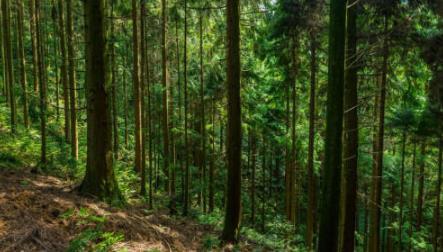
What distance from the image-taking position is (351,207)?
9.11m

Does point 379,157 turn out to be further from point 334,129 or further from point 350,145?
point 334,129

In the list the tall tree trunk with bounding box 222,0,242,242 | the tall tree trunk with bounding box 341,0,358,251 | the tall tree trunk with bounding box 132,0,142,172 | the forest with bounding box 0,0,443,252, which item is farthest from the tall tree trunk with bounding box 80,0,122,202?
the tall tree trunk with bounding box 132,0,142,172

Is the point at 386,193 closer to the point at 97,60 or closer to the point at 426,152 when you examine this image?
the point at 426,152

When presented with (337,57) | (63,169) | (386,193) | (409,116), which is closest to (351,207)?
(337,57)

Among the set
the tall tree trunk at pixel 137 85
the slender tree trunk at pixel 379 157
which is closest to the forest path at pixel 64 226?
the slender tree trunk at pixel 379 157

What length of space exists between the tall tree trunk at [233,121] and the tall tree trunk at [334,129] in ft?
8.97

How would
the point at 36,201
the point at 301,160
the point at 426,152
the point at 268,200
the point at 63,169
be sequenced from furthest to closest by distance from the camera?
the point at 268,200 < the point at 426,152 < the point at 301,160 < the point at 63,169 < the point at 36,201

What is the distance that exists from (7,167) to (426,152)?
68.6ft

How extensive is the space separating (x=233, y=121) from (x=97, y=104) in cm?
300

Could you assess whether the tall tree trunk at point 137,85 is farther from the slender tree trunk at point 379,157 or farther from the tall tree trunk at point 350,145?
the slender tree trunk at point 379,157

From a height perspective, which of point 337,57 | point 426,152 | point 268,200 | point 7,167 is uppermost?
point 337,57

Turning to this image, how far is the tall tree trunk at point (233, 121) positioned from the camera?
7883 millimetres

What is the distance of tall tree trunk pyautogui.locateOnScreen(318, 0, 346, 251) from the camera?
211 inches

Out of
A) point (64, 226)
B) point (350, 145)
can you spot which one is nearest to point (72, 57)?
point (64, 226)
